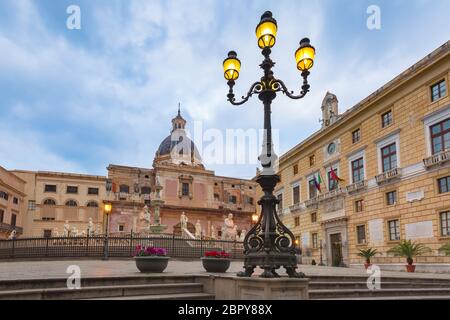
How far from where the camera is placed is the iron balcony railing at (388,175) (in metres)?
21.7

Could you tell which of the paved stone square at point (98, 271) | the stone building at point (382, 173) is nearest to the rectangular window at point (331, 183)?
the stone building at point (382, 173)

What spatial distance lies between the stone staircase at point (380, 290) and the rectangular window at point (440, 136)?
10022 mm

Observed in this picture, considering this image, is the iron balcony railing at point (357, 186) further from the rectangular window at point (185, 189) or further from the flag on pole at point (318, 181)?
the rectangular window at point (185, 189)

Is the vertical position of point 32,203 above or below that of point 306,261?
above

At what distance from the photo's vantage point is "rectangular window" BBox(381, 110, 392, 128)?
2351cm

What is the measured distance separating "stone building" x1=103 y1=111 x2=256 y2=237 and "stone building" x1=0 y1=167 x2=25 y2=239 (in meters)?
12.6

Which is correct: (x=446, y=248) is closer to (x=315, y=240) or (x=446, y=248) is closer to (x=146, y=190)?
(x=315, y=240)

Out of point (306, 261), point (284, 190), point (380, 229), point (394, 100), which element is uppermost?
point (394, 100)

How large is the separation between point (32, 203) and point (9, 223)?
20.2ft

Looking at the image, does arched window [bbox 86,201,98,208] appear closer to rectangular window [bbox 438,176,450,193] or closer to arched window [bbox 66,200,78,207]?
arched window [bbox 66,200,78,207]

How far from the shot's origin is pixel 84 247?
20656 mm

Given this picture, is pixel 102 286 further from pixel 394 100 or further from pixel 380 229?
pixel 394 100
